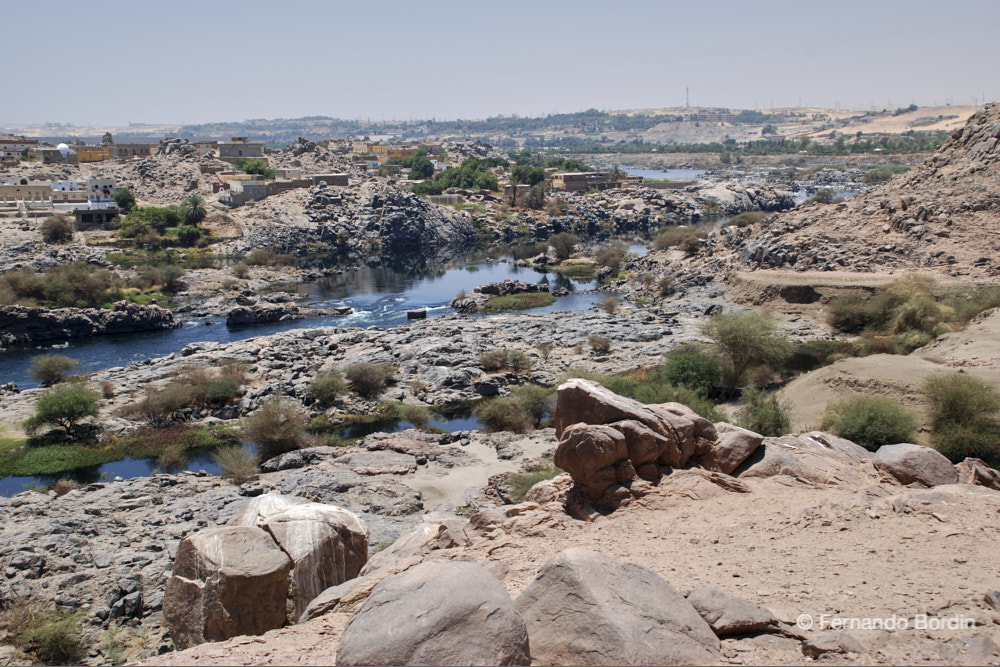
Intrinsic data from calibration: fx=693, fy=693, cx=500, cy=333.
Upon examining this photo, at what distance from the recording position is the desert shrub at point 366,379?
1255 inches

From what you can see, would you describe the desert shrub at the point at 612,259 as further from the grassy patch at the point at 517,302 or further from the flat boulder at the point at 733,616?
the flat boulder at the point at 733,616

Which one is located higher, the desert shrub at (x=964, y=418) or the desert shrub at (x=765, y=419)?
the desert shrub at (x=964, y=418)

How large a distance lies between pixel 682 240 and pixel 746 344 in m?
36.3

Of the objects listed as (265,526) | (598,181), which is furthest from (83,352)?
(598,181)

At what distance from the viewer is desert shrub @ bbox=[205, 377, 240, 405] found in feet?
101

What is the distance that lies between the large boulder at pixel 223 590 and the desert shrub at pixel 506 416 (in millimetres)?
17277

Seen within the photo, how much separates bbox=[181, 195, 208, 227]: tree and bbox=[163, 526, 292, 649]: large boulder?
72117 millimetres

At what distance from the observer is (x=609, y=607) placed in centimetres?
746

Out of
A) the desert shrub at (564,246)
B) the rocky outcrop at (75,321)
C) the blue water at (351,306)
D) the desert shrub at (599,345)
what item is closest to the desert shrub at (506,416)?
the desert shrub at (599,345)

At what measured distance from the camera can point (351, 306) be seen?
5334 centimetres

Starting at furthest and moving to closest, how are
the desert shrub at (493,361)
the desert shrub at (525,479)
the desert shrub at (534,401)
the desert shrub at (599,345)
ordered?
1. the desert shrub at (599,345)
2. the desert shrub at (493,361)
3. the desert shrub at (534,401)
4. the desert shrub at (525,479)

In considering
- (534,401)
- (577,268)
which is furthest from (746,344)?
(577,268)

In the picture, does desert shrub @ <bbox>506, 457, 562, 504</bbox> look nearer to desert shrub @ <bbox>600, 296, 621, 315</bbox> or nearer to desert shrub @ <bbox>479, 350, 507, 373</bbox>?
desert shrub @ <bbox>479, 350, 507, 373</bbox>

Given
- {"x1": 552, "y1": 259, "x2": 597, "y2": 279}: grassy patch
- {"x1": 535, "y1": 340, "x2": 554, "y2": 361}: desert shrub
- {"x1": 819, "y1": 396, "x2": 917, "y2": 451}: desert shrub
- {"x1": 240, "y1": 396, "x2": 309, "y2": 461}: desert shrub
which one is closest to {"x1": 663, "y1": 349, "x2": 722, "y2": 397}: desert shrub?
{"x1": 819, "y1": 396, "x2": 917, "y2": 451}: desert shrub
